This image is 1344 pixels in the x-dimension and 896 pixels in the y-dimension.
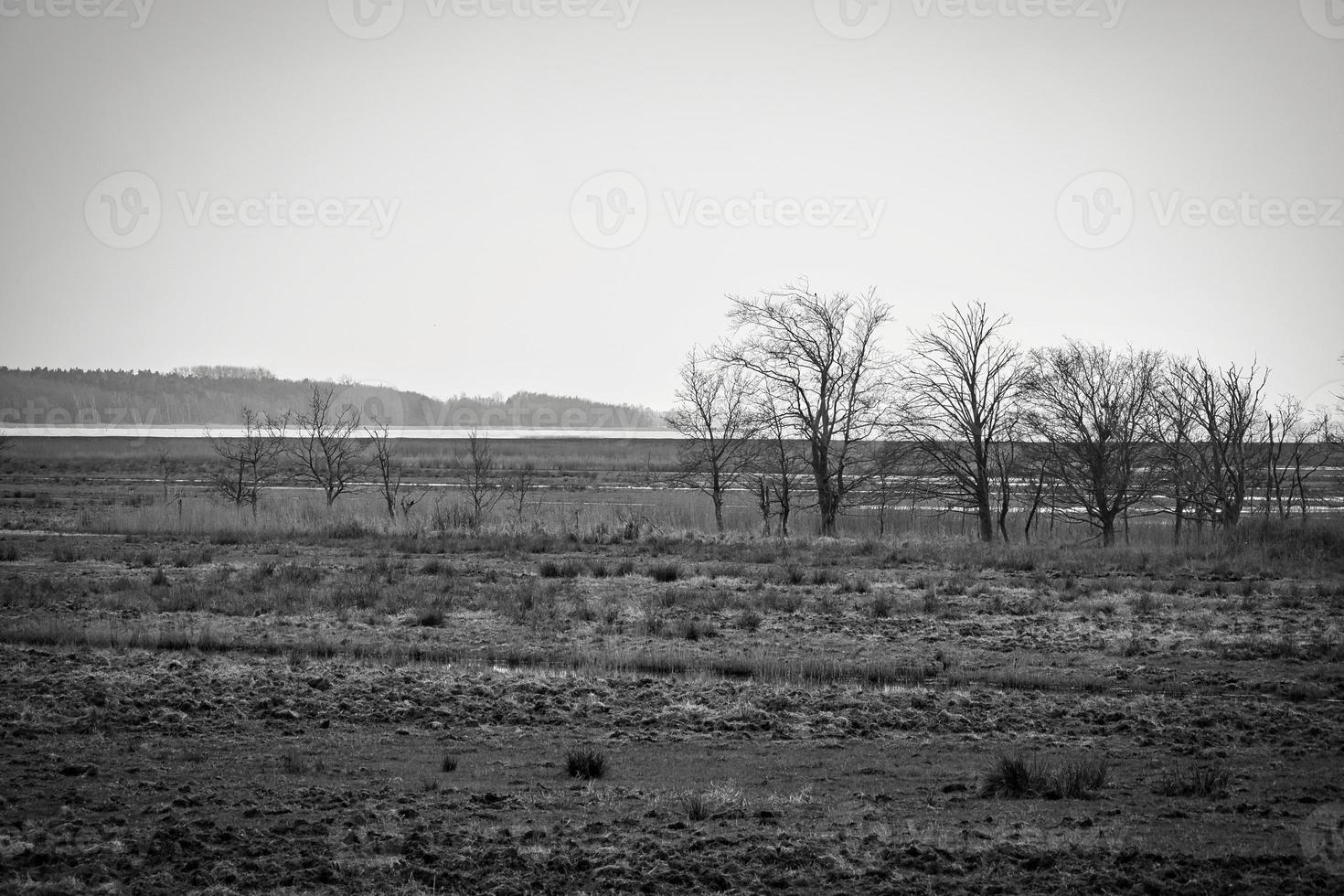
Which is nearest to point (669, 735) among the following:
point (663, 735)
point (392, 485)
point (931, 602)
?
point (663, 735)

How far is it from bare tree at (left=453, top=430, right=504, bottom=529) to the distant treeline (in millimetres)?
77342

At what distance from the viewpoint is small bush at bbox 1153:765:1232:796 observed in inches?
325

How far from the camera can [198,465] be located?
70.1 metres

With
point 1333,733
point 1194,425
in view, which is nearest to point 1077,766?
point 1333,733

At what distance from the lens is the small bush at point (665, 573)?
22.0m

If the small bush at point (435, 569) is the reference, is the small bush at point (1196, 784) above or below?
below

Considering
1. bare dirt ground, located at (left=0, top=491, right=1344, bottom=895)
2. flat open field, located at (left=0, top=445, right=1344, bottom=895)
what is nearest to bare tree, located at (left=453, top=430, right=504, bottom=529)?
flat open field, located at (left=0, top=445, right=1344, bottom=895)

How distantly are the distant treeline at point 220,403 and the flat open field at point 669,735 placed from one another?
5057 inches

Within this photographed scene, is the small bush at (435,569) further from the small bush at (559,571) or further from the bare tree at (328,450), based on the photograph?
the bare tree at (328,450)

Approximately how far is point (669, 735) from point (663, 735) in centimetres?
7

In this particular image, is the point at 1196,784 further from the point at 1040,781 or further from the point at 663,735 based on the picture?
the point at 663,735

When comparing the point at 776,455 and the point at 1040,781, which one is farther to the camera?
the point at 776,455

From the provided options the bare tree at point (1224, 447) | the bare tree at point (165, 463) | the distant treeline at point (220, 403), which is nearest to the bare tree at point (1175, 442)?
the bare tree at point (1224, 447)

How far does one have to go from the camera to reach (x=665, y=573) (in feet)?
72.8
